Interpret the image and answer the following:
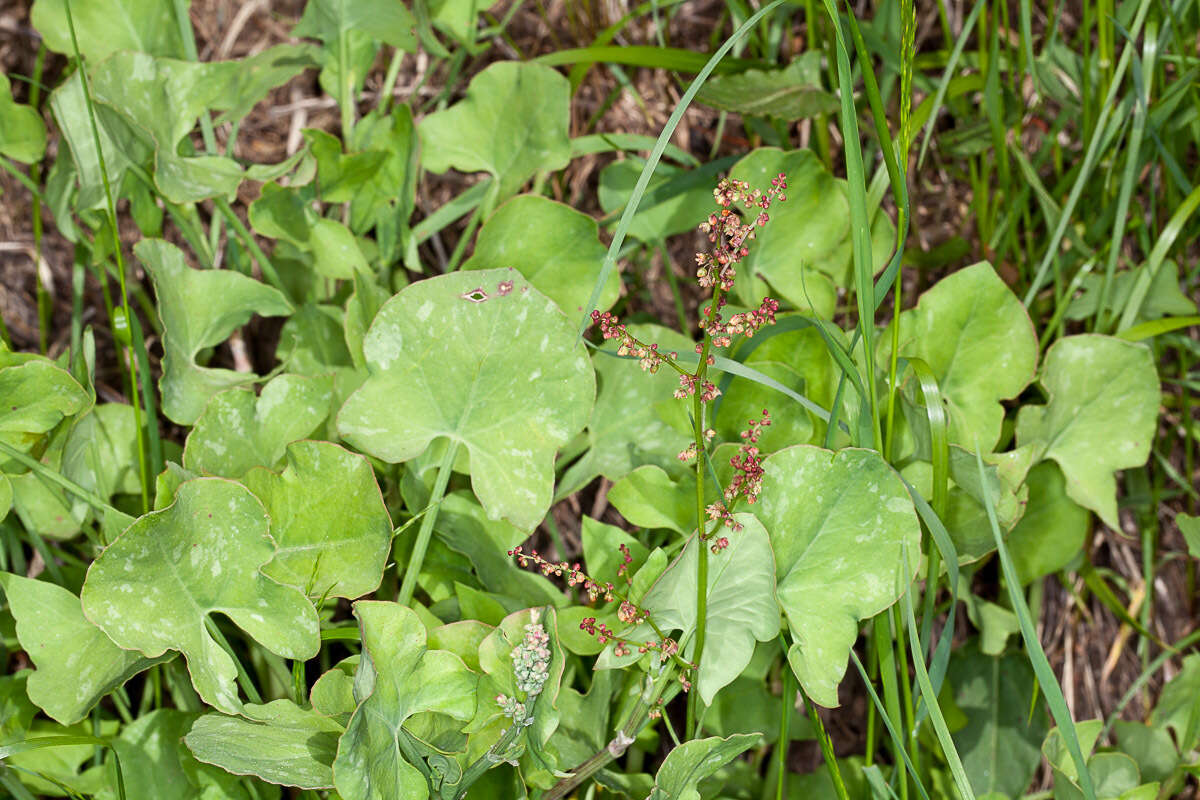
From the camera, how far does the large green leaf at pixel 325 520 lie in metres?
0.87

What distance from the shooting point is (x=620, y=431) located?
1.03 meters

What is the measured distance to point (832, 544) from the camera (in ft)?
2.79

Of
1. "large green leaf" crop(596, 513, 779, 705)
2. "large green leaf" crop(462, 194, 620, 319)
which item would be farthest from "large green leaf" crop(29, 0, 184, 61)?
"large green leaf" crop(596, 513, 779, 705)

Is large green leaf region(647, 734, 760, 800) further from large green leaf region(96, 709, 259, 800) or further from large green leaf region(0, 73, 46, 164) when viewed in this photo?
large green leaf region(0, 73, 46, 164)

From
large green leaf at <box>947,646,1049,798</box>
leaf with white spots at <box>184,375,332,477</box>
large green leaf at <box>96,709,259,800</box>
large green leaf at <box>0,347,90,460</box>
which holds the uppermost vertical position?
large green leaf at <box>0,347,90,460</box>

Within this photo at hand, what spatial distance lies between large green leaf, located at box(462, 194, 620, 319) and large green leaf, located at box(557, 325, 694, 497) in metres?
0.07

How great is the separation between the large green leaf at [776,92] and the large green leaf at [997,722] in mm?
635

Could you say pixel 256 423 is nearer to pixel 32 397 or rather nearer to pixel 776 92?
pixel 32 397

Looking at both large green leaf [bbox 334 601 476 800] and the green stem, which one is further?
the green stem

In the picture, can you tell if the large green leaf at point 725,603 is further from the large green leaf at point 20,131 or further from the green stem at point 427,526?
the large green leaf at point 20,131

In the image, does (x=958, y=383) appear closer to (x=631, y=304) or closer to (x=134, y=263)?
(x=631, y=304)

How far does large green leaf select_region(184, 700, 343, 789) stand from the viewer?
0.77m

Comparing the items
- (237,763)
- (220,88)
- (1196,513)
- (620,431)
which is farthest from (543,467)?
(1196,513)

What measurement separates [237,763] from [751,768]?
531 mm
